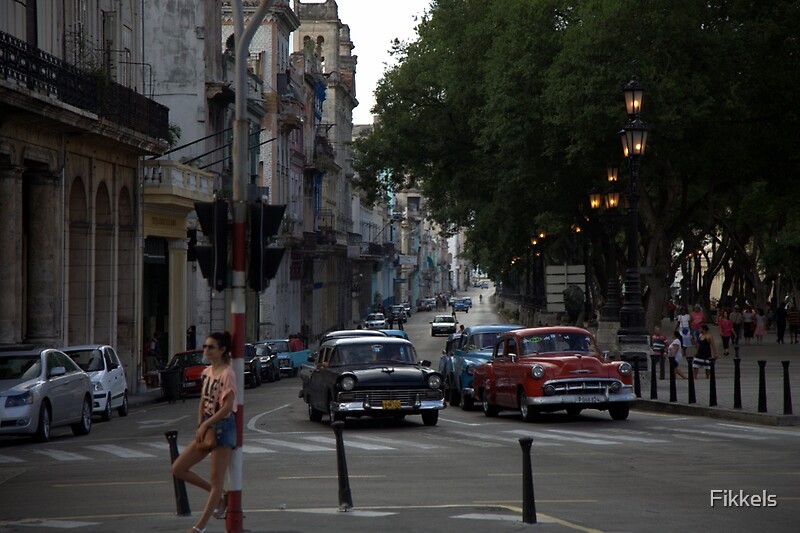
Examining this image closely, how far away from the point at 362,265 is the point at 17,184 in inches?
3870

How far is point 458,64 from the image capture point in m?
57.4

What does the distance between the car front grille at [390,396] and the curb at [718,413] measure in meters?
5.10

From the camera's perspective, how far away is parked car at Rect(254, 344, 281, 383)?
5046cm

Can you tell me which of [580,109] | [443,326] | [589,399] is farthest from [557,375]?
[443,326]

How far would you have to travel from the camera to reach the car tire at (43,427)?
24719 millimetres

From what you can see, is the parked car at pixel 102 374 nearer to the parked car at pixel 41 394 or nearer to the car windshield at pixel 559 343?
the parked car at pixel 41 394

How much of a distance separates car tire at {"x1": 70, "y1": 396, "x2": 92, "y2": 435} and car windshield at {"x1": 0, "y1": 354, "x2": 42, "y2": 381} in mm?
1731

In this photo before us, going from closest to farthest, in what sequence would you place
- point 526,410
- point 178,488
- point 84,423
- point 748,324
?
point 178,488
point 526,410
point 84,423
point 748,324

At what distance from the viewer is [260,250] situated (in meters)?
12.1

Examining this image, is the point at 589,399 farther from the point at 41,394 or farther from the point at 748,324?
the point at 748,324

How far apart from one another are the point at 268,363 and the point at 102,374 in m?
19.6

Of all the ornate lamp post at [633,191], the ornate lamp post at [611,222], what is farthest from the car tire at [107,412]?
the ornate lamp post at [611,222]

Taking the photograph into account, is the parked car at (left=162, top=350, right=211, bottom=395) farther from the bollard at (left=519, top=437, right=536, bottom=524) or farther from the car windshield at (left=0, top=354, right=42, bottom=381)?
the bollard at (left=519, top=437, right=536, bottom=524)

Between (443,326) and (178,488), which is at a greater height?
(443,326)
